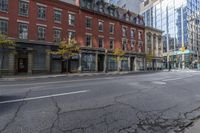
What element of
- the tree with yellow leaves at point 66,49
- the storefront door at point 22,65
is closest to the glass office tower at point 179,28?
the tree with yellow leaves at point 66,49

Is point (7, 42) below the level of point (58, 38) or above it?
below

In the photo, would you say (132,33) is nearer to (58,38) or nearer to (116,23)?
(116,23)

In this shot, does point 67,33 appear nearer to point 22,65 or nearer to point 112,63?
point 22,65

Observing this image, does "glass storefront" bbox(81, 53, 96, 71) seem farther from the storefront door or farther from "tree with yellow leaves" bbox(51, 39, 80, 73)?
the storefront door

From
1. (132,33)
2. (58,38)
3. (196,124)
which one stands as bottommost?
(196,124)

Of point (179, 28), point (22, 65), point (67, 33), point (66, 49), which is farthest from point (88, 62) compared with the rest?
point (179, 28)

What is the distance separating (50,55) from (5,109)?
784 inches

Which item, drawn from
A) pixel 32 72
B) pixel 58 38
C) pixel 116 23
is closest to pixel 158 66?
pixel 116 23

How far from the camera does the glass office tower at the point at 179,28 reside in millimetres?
59391

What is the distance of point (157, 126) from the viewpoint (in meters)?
4.25

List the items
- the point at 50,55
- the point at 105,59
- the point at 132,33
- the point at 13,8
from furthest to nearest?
the point at 132,33, the point at 105,59, the point at 50,55, the point at 13,8

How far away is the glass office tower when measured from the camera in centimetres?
5939

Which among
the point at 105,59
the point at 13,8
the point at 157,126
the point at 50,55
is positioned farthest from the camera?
the point at 105,59

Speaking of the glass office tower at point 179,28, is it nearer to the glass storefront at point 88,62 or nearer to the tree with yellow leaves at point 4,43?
the glass storefront at point 88,62
